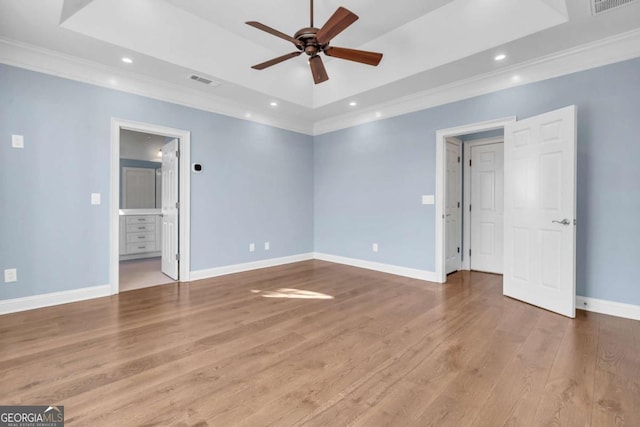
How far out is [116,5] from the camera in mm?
3029

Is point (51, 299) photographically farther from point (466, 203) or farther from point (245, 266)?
point (466, 203)

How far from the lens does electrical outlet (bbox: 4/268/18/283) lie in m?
3.12

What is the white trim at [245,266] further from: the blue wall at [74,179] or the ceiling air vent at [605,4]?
the ceiling air vent at [605,4]

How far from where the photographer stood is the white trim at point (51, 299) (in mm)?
3135

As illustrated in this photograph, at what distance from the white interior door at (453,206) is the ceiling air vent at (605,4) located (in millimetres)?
2242

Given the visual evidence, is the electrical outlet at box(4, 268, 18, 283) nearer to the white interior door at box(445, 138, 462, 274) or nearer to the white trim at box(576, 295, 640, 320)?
the white interior door at box(445, 138, 462, 274)

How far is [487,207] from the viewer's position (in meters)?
5.07

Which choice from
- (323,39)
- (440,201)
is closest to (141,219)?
(323,39)

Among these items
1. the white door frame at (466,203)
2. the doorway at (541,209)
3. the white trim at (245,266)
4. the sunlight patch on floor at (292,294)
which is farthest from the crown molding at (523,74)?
the sunlight patch on floor at (292,294)

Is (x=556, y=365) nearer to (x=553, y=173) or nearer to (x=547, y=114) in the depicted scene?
(x=553, y=173)

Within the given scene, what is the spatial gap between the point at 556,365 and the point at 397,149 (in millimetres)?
3472

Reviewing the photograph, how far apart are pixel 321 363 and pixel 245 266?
3.21 m

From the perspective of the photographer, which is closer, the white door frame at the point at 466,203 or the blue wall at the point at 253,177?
the blue wall at the point at 253,177

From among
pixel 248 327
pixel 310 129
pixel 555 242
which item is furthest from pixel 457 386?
pixel 310 129
